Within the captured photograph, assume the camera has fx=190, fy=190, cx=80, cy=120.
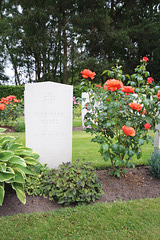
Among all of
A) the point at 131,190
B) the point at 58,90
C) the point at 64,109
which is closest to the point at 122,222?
the point at 131,190

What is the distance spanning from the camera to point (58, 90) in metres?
3.23

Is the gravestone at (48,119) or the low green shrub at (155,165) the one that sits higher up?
the gravestone at (48,119)

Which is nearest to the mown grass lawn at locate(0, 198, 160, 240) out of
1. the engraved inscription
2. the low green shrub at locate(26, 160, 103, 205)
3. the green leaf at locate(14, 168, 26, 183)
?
the low green shrub at locate(26, 160, 103, 205)

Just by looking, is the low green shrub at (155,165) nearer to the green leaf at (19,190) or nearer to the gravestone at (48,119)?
the gravestone at (48,119)

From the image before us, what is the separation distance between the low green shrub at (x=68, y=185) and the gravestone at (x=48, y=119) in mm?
562

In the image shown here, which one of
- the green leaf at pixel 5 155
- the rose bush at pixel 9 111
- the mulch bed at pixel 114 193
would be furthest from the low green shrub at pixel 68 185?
the rose bush at pixel 9 111

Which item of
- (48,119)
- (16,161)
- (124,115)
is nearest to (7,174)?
(16,161)

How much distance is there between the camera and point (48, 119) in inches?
128

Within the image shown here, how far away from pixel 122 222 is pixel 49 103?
2.06 meters

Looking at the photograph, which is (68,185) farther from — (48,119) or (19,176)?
(48,119)

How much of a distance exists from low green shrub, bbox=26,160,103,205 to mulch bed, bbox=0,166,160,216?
114 mm

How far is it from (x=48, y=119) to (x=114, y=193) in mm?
1566

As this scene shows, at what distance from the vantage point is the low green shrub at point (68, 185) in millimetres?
2395

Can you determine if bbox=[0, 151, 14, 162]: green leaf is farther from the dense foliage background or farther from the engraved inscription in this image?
the dense foliage background
